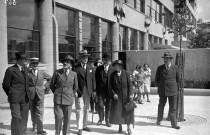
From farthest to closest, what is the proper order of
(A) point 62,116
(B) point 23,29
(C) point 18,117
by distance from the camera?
1. (B) point 23,29
2. (A) point 62,116
3. (C) point 18,117

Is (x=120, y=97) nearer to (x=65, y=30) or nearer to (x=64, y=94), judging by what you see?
(x=64, y=94)

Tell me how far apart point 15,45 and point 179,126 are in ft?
28.4

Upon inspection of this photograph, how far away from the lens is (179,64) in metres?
8.38

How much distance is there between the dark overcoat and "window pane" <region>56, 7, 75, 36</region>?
33.8 ft

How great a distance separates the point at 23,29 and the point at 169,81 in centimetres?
841

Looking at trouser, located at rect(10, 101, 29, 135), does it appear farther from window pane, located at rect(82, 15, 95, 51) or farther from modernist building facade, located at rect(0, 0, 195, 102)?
window pane, located at rect(82, 15, 95, 51)

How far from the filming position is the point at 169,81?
7.61 m

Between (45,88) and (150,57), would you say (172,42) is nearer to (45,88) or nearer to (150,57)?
(150,57)

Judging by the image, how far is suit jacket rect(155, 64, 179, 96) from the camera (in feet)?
24.8

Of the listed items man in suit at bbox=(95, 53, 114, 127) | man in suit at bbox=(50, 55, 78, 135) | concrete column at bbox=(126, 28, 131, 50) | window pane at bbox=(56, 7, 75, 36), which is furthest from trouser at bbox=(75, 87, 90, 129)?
concrete column at bbox=(126, 28, 131, 50)

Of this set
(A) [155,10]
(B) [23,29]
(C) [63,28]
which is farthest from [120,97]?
(A) [155,10]

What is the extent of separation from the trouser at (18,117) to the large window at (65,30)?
410 inches

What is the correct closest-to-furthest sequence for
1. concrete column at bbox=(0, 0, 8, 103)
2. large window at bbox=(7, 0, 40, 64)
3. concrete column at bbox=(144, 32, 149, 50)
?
concrete column at bbox=(0, 0, 8, 103), large window at bbox=(7, 0, 40, 64), concrete column at bbox=(144, 32, 149, 50)

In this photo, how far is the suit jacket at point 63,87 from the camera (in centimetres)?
596
